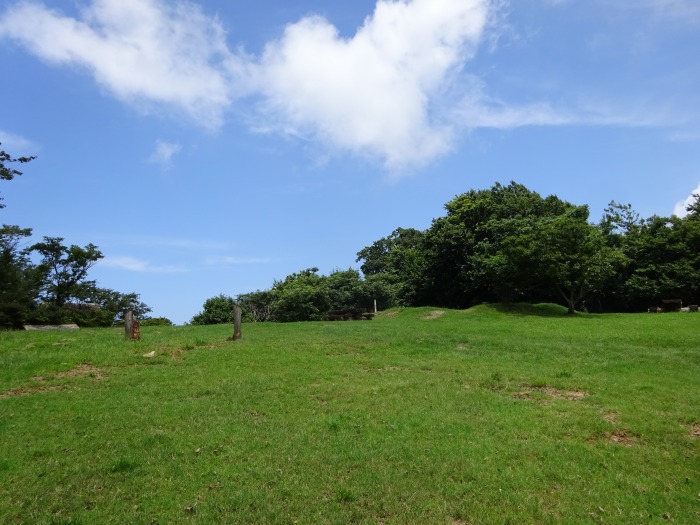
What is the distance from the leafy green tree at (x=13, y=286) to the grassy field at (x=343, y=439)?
23.3m

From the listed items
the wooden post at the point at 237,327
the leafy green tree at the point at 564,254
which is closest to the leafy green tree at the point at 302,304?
the leafy green tree at the point at 564,254

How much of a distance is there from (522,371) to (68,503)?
11511mm

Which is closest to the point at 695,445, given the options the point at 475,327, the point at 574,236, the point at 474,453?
the point at 474,453

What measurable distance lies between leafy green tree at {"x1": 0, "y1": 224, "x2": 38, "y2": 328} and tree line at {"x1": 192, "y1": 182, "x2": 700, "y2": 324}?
1465cm

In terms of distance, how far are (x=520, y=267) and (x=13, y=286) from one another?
38.3 m

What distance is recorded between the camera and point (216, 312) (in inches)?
1890

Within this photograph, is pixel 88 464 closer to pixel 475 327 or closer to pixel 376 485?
pixel 376 485

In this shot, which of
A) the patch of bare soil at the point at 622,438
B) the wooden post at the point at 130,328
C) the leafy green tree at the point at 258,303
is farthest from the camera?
the leafy green tree at the point at 258,303

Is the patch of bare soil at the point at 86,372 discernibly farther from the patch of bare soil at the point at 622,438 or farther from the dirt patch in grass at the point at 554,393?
the patch of bare soil at the point at 622,438

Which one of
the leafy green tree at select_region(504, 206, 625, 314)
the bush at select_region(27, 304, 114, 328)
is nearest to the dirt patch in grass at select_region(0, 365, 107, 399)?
the bush at select_region(27, 304, 114, 328)

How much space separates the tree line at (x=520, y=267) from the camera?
39.4 m

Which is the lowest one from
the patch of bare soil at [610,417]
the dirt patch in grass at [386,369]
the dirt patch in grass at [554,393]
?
the patch of bare soil at [610,417]

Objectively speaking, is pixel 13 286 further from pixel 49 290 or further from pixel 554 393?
pixel 554 393

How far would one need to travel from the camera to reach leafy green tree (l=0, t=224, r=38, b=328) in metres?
35.6
